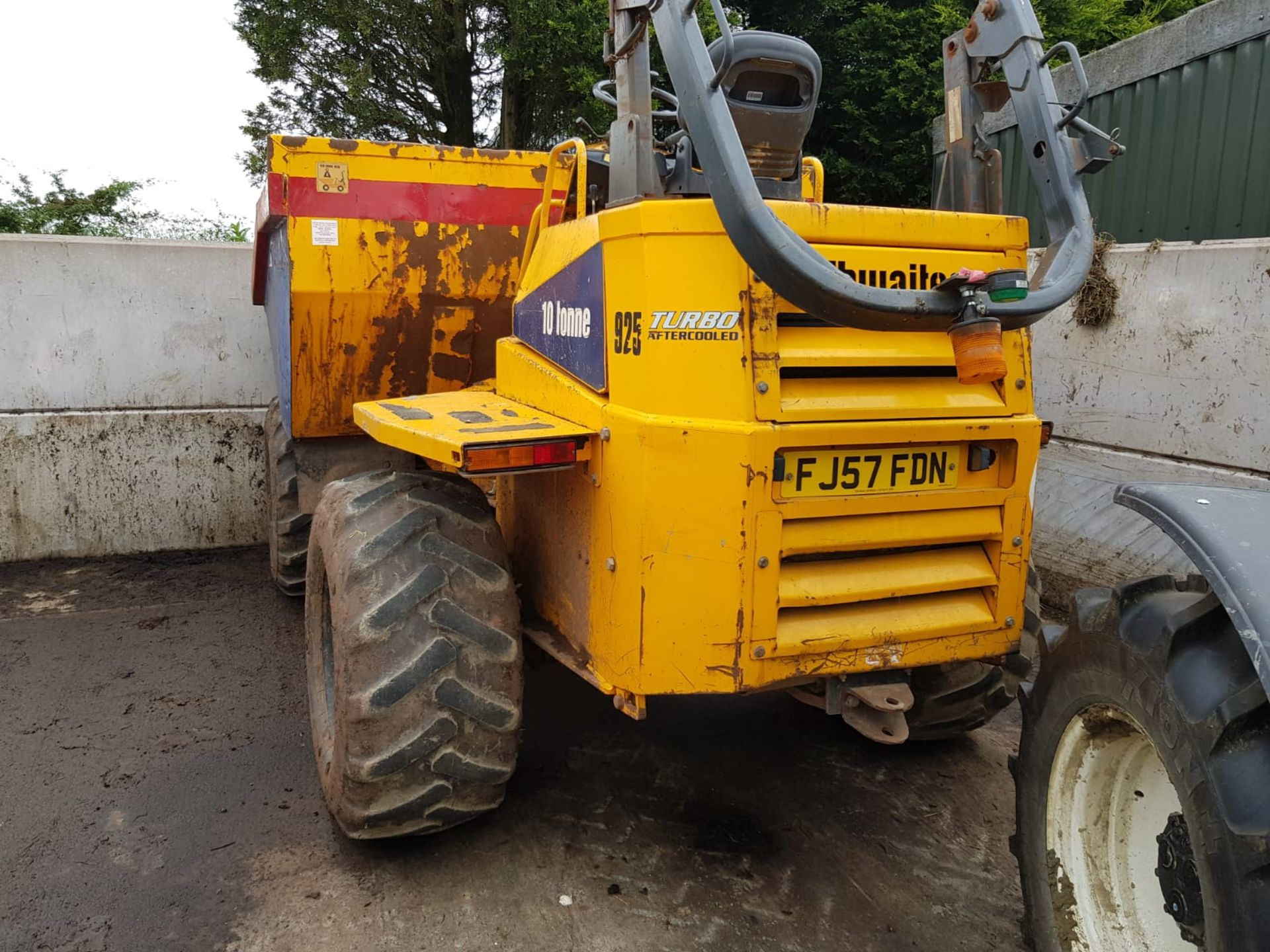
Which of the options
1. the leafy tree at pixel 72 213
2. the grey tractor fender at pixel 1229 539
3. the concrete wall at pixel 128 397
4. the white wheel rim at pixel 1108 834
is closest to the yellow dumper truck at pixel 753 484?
the white wheel rim at pixel 1108 834

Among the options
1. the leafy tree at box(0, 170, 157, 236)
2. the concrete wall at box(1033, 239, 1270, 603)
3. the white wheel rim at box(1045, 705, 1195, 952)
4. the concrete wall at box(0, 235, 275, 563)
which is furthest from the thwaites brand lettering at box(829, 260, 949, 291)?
the leafy tree at box(0, 170, 157, 236)

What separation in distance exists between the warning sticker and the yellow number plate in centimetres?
261

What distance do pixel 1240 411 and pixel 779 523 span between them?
3076 millimetres

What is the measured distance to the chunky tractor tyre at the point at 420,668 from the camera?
2730mm

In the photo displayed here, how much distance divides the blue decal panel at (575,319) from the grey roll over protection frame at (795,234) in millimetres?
491

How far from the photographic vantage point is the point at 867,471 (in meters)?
2.59

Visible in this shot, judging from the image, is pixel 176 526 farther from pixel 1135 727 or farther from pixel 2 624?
pixel 1135 727

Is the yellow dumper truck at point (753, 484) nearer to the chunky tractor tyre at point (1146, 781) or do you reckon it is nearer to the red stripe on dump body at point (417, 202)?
the chunky tractor tyre at point (1146, 781)

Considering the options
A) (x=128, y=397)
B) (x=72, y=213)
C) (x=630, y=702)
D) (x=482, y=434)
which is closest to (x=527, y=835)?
(x=630, y=702)

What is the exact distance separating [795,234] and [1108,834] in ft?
5.17

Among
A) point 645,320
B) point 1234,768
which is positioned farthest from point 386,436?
point 1234,768

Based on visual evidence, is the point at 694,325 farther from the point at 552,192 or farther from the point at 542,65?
the point at 542,65

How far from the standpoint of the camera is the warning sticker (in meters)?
4.07

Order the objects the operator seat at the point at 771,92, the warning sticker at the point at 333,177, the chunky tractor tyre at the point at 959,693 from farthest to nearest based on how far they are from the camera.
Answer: the warning sticker at the point at 333,177 → the chunky tractor tyre at the point at 959,693 → the operator seat at the point at 771,92
